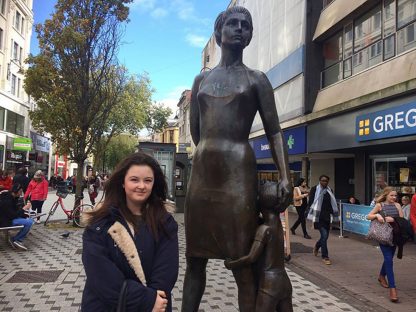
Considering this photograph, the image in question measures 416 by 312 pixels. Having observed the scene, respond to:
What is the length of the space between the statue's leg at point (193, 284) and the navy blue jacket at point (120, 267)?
1077mm

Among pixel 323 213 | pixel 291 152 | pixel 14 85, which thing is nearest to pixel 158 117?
pixel 14 85

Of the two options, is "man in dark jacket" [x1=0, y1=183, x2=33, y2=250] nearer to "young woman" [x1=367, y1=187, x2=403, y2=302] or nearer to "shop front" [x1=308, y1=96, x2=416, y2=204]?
"young woman" [x1=367, y1=187, x2=403, y2=302]

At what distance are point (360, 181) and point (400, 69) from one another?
4.48 m

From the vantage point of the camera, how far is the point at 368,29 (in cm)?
1327

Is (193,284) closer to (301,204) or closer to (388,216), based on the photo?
(388,216)

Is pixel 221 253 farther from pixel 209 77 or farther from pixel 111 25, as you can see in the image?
pixel 111 25

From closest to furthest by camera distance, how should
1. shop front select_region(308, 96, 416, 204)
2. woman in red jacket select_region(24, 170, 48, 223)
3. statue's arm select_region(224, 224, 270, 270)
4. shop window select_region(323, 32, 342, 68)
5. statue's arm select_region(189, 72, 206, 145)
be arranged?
1. statue's arm select_region(224, 224, 270, 270)
2. statue's arm select_region(189, 72, 206, 145)
3. shop front select_region(308, 96, 416, 204)
4. woman in red jacket select_region(24, 170, 48, 223)
5. shop window select_region(323, 32, 342, 68)

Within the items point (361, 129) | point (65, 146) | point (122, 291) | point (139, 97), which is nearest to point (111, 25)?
point (65, 146)

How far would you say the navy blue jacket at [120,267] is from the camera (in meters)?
1.99

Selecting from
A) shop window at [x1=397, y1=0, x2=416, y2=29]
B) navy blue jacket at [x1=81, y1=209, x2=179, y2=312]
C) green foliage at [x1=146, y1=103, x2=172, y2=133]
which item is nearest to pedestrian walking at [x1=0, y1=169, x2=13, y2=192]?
navy blue jacket at [x1=81, y1=209, x2=179, y2=312]

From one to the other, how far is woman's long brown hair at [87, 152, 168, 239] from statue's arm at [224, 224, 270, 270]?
0.82 meters

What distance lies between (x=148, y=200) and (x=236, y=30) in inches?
63.6

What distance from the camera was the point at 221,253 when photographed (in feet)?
10.0

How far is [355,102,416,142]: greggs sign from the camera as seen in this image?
971cm
